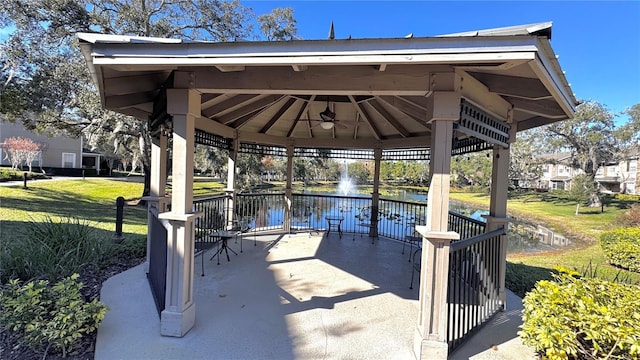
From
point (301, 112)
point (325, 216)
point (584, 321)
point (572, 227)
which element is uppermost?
point (301, 112)

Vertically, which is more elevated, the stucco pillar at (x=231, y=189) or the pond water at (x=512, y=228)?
the stucco pillar at (x=231, y=189)

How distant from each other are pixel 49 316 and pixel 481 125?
14.1 feet

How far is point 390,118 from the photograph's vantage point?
563cm

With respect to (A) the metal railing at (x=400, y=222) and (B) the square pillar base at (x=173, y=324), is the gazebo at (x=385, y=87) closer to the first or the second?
(B) the square pillar base at (x=173, y=324)

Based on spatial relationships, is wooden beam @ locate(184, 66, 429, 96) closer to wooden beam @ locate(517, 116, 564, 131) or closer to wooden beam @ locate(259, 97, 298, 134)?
wooden beam @ locate(517, 116, 564, 131)

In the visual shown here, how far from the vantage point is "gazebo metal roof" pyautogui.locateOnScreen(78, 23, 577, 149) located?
200 centimetres

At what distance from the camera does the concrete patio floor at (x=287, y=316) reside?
256 cm

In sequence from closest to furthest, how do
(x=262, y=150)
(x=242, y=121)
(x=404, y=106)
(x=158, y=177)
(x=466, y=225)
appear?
(x=404, y=106), (x=158, y=177), (x=466, y=225), (x=242, y=121), (x=262, y=150)

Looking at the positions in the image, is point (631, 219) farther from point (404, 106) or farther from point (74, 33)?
point (74, 33)

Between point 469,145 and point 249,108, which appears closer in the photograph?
point 469,145

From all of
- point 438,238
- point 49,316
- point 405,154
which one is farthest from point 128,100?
Answer: point 405,154

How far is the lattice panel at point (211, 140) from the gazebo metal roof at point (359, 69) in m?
1.26

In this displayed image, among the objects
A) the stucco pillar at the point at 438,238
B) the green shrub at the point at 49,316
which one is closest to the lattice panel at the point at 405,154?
the stucco pillar at the point at 438,238

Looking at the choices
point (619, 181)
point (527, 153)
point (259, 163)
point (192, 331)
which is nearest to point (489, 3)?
point (192, 331)
